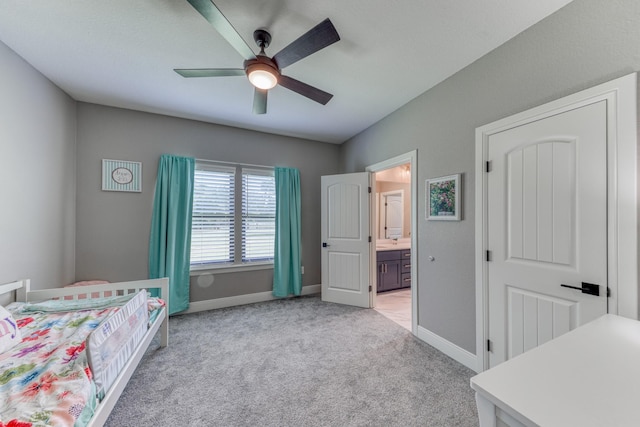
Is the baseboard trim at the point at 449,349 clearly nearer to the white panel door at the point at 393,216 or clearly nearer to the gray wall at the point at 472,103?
the gray wall at the point at 472,103

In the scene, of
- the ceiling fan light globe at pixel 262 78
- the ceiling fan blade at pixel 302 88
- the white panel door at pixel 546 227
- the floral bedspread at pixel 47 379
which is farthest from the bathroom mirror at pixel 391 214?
the floral bedspread at pixel 47 379

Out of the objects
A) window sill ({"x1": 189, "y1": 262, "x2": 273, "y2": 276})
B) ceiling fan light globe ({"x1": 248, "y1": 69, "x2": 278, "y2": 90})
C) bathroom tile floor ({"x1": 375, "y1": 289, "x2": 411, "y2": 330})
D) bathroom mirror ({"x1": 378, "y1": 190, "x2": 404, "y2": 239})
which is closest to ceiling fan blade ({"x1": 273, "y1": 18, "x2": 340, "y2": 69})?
ceiling fan light globe ({"x1": 248, "y1": 69, "x2": 278, "y2": 90})

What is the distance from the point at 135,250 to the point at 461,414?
12.2 feet

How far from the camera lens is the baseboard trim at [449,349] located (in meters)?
2.13

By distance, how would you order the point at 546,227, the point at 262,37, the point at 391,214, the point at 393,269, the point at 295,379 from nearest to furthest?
the point at 546,227, the point at 262,37, the point at 295,379, the point at 393,269, the point at 391,214

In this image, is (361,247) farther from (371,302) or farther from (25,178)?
(25,178)

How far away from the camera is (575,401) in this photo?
0.64 metres

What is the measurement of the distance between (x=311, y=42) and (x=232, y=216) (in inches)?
110

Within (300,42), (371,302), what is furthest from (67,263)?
(371,302)

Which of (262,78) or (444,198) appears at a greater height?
(262,78)

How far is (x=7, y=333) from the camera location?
1.54 meters

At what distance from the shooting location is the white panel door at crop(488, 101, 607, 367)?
4.71 feet

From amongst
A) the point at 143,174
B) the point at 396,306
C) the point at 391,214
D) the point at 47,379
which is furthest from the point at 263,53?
the point at 391,214

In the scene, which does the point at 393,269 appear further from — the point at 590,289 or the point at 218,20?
the point at 218,20
